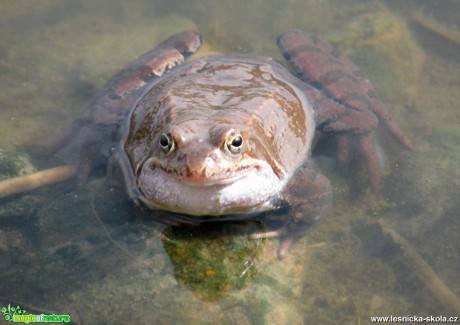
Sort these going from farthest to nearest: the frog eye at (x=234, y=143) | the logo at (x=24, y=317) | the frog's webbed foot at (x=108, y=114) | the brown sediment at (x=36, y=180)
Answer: the frog's webbed foot at (x=108, y=114) → the brown sediment at (x=36, y=180) → the frog eye at (x=234, y=143) → the logo at (x=24, y=317)

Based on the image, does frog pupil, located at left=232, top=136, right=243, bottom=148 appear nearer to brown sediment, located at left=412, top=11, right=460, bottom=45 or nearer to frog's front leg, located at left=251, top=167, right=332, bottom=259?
frog's front leg, located at left=251, top=167, right=332, bottom=259

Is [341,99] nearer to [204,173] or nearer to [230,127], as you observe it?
[230,127]

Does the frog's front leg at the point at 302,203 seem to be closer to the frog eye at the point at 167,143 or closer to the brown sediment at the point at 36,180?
the frog eye at the point at 167,143

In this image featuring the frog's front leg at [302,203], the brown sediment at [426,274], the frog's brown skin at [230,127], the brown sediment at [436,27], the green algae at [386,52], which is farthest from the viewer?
the brown sediment at [436,27]

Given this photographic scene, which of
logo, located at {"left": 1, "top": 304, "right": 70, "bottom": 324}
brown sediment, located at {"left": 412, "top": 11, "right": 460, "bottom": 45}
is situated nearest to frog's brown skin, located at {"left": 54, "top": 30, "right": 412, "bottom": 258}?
logo, located at {"left": 1, "top": 304, "right": 70, "bottom": 324}

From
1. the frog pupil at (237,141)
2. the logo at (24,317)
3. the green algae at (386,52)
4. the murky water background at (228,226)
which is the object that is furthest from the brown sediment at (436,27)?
the logo at (24,317)

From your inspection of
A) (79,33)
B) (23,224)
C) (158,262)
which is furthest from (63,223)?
(79,33)

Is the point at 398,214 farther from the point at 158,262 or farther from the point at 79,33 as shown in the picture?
the point at 79,33
